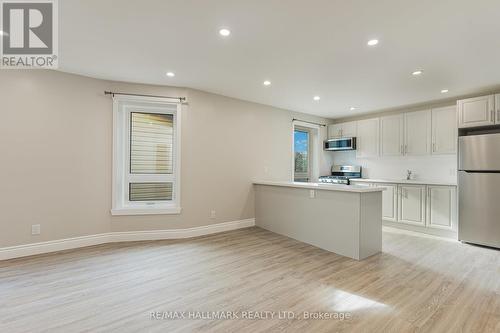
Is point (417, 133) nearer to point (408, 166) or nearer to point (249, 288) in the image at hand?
point (408, 166)

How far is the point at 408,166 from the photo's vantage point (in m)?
5.10

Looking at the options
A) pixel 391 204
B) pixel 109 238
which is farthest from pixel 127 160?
pixel 391 204

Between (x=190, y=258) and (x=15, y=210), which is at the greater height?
(x=15, y=210)

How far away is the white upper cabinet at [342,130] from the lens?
19.0 feet

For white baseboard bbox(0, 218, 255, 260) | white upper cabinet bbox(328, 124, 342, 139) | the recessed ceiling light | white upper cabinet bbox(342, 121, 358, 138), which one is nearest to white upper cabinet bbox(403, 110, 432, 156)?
white upper cabinet bbox(342, 121, 358, 138)

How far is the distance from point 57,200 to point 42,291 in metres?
1.50

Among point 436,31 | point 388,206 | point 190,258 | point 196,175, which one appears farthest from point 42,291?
point 388,206

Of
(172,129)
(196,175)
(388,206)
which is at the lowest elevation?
(388,206)

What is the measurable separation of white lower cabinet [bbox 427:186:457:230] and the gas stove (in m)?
1.63

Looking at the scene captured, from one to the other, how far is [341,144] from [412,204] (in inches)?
78.7

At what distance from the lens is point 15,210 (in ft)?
10.2

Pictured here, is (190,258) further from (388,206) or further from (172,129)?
(388,206)

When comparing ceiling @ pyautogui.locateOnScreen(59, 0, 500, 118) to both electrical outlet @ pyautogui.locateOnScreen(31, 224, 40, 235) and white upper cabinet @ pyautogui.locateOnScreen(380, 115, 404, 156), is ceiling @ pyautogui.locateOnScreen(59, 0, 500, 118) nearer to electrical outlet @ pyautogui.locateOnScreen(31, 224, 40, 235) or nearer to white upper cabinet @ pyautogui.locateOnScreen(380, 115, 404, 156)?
white upper cabinet @ pyautogui.locateOnScreen(380, 115, 404, 156)

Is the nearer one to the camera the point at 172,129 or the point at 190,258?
the point at 190,258
